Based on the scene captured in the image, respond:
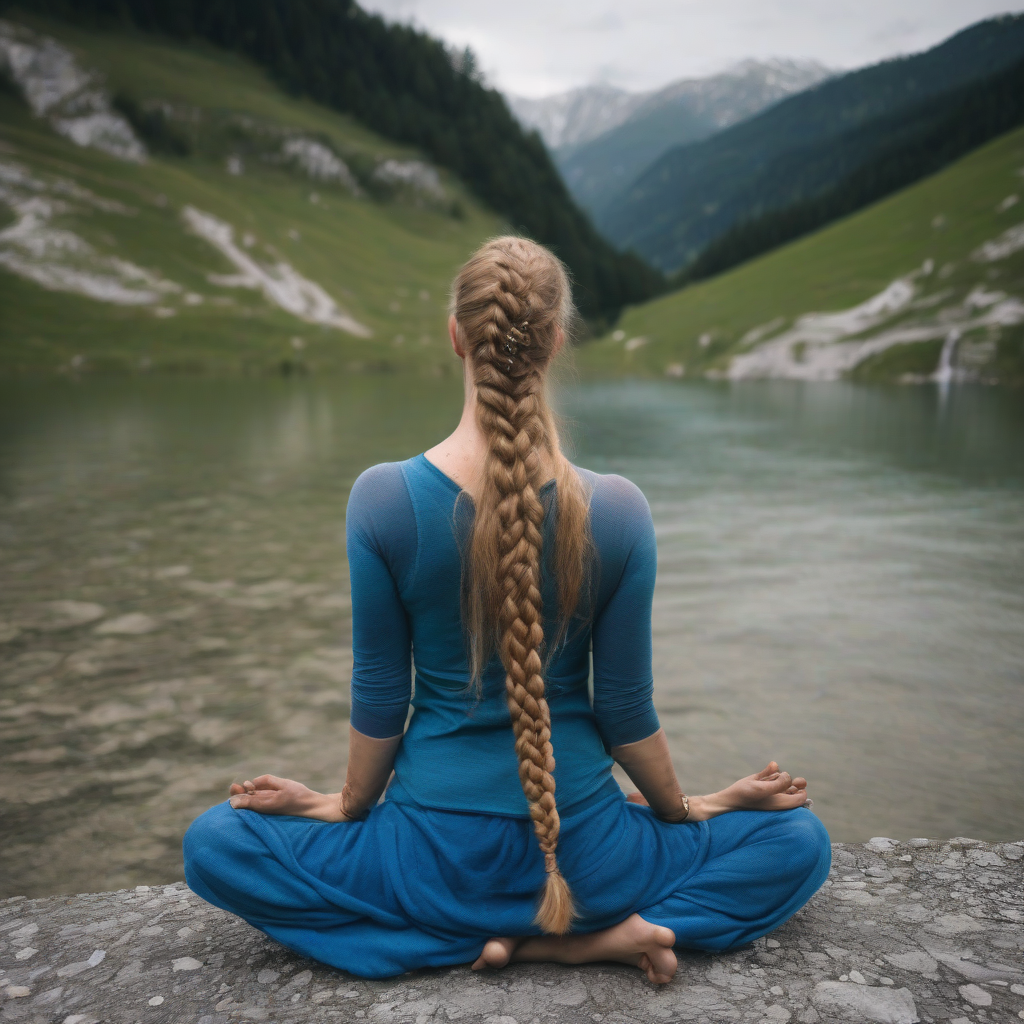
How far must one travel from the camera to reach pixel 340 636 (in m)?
9.81

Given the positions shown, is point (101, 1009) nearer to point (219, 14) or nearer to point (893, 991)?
point (893, 991)

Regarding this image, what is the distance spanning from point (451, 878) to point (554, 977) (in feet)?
2.16

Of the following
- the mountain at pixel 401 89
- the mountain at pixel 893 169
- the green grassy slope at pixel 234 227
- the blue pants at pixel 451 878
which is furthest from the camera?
the mountain at pixel 401 89

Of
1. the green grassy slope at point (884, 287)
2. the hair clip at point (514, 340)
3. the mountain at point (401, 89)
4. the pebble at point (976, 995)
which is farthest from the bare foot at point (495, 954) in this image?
the mountain at point (401, 89)

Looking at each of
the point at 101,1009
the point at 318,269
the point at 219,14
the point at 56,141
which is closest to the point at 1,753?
the point at 101,1009

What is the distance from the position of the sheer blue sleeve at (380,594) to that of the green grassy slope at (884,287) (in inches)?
2638

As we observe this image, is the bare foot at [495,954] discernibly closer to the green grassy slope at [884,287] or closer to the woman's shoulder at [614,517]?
the woman's shoulder at [614,517]

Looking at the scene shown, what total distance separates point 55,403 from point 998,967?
44.3 meters

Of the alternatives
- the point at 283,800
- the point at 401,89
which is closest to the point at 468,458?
the point at 283,800

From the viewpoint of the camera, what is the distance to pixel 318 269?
104 metres

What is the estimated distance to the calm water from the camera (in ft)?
20.8

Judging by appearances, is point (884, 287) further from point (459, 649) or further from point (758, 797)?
point (459, 649)

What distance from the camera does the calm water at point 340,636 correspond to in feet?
20.8

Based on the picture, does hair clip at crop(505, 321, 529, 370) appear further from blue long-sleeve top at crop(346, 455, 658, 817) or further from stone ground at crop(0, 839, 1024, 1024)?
stone ground at crop(0, 839, 1024, 1024)
